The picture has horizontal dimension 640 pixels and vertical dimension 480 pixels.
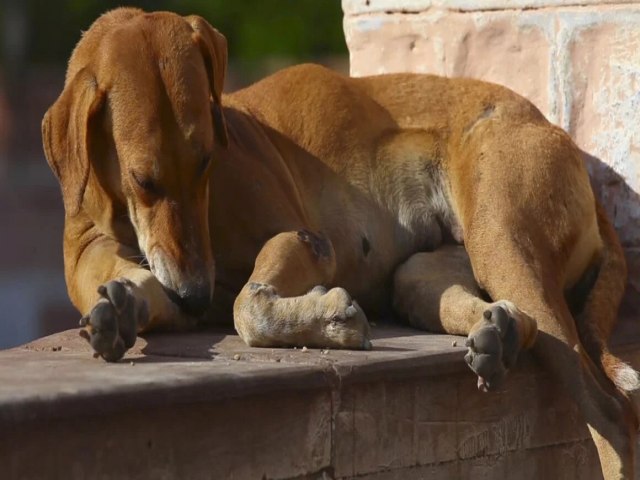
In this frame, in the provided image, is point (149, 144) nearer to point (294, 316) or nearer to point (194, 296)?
point (194, 296)

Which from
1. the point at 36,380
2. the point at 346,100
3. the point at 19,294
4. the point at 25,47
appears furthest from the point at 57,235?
the point at 36,380

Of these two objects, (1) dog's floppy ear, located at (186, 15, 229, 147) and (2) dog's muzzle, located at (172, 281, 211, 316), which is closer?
(2) dog's muzzle, located at (172, 281, 211, 316)

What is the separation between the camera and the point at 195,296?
442 centimetres

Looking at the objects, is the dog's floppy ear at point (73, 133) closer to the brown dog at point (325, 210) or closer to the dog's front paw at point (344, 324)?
the brown dog at point (325, 210)

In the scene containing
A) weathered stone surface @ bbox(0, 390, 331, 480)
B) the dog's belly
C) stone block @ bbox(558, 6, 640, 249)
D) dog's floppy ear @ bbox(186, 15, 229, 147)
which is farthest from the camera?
stone block @ bbox(558, 6, 640, 249)

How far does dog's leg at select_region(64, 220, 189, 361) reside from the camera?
12.9 ft

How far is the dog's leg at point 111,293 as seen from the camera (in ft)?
12.9

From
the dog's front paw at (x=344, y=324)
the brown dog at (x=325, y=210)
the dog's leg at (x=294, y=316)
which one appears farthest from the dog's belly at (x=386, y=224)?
the dog's front paw at (x=344, y=324)

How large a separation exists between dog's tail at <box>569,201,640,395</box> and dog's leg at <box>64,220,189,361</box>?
4.29 ft

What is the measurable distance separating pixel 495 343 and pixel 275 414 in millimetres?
715

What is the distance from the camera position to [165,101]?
4453 mm

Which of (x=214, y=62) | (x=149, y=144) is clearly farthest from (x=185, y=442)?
(x=214, y=62)

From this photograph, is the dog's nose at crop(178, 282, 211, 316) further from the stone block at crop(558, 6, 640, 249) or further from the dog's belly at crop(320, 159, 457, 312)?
the stone block at crop(558, 6, 640, 249)

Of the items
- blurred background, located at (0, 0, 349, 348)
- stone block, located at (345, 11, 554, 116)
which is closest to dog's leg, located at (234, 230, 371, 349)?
stone block, located at (345, 11, 554, 116)
